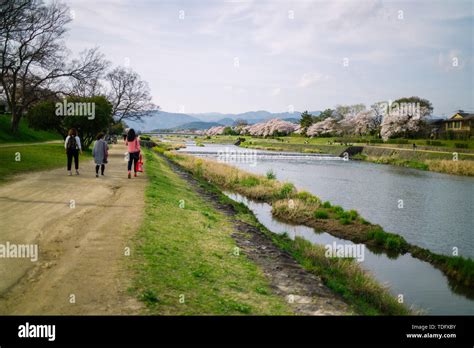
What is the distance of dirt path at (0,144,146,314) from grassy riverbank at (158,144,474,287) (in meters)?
9.01

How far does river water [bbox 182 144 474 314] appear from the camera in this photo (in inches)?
476

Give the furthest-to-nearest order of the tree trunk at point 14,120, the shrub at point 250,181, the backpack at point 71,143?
the tree trunk at point 14,120, the shrub at point 250,181, the backpack at point 71,143

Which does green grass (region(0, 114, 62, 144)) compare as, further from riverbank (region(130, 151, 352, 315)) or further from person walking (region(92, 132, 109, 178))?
riverbank (region(130, 151, 352, 315))

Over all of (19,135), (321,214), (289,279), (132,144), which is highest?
(19,135)

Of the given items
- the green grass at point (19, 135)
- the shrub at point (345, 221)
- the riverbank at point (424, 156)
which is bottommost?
the shrub at point (345, 221)

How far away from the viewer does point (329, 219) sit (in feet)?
65.7

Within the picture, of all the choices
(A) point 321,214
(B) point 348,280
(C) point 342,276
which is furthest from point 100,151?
(B) point 348,280

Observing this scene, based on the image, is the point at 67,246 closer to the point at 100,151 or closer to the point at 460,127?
the point at 100,151

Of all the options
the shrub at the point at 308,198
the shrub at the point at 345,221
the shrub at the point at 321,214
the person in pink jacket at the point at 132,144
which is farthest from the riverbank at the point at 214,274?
the shrub at the point at 308,198

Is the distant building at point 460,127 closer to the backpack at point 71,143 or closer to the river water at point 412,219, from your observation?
the river water at point 412,219

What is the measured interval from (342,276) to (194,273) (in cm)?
518

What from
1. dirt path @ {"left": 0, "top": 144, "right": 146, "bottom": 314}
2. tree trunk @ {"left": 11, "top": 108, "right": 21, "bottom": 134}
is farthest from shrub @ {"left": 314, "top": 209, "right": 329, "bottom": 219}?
tree trunk @ {"left": 11, "top": 108, "right": 21, "bottom": 134}

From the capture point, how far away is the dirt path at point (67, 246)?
6.30 meters

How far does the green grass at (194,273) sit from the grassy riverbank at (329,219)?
7351mm
